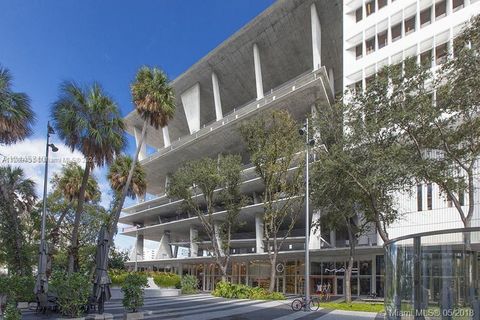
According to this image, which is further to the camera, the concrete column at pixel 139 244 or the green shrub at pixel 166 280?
the concrete column at pixel 139 244

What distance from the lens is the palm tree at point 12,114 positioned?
20.0 meters

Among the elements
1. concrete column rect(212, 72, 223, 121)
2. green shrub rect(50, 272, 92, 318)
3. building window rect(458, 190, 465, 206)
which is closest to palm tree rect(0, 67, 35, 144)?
green shrub rect(50, 272, 92, 318)

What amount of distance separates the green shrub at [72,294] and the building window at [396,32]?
33735 mm

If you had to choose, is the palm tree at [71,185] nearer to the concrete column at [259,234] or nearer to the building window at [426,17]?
the concrete column at [259,234]

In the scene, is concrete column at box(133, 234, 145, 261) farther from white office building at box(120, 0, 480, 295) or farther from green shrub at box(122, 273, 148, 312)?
green shrub at box(122, 273, 148, 312)

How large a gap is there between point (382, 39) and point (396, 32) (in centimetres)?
145

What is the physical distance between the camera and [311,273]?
4206 cm

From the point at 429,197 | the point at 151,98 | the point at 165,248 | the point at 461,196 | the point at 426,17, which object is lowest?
the point at 165,248

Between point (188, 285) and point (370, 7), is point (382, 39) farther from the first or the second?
point (188, 285)

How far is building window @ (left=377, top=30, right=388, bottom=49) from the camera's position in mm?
37944

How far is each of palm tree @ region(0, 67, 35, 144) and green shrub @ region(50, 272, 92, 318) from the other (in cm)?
969

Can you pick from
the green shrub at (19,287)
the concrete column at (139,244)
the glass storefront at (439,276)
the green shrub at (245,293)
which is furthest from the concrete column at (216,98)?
the glass storefront at (439,276)

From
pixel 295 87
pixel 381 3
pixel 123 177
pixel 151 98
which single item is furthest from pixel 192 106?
pixel 151 98

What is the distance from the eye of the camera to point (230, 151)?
5362 centimetres
